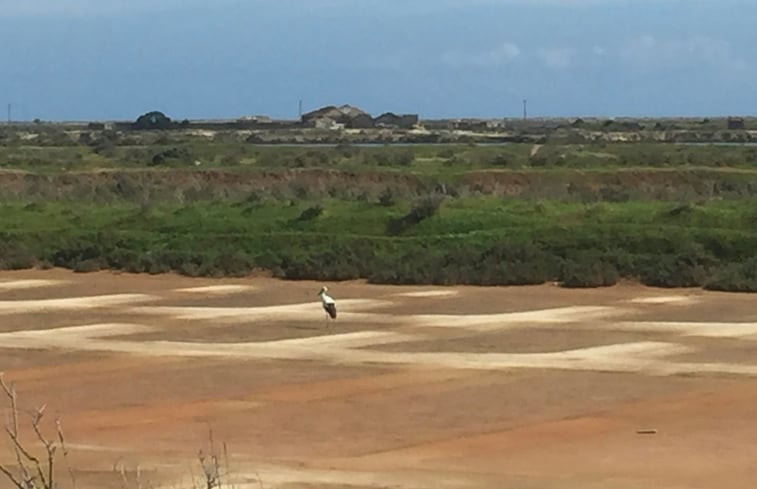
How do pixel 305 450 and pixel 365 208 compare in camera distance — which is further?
pixel 365 208

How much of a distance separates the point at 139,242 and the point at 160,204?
26.5 ft

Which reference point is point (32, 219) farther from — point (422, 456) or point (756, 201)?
point (422, 456)

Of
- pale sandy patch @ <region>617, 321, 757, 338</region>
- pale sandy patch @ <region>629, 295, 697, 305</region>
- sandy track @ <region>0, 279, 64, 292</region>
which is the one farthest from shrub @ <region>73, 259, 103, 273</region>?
pale sandy patch @ <region>617, 321, 757, 338</region>

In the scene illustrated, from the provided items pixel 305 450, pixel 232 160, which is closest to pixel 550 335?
pixel 305 450

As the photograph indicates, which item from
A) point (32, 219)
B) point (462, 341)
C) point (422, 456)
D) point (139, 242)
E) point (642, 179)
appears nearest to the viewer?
point (422, 456)

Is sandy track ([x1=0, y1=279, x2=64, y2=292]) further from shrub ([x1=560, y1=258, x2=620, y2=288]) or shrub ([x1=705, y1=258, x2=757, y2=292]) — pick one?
shrub ([x1=705, y1=258, x2=757, y2=292])

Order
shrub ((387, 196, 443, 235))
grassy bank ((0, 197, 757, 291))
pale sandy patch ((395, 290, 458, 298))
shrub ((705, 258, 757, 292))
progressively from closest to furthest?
shrub ((705, 258, 757, 292)), pale sandy patch ((395, 290, 458, 298)), grassy bank ((0, 197, 757, 291)), shrub ((387, 196, 443, 235))

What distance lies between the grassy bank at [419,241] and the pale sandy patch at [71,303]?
194 inches

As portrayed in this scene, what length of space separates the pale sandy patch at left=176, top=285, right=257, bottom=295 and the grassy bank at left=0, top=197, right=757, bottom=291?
2137 millimetres

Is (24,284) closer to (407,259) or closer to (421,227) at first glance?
(407,259)

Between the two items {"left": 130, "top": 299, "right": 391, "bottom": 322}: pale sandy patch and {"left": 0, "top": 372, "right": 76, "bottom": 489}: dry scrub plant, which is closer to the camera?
{"left": 0, "top": 372, "right": 76, "bottom": 489}: dry scrub plant

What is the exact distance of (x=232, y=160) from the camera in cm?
7944

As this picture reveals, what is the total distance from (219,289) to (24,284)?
4466 millimetres

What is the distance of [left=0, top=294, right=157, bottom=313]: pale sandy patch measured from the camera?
31000 mm
